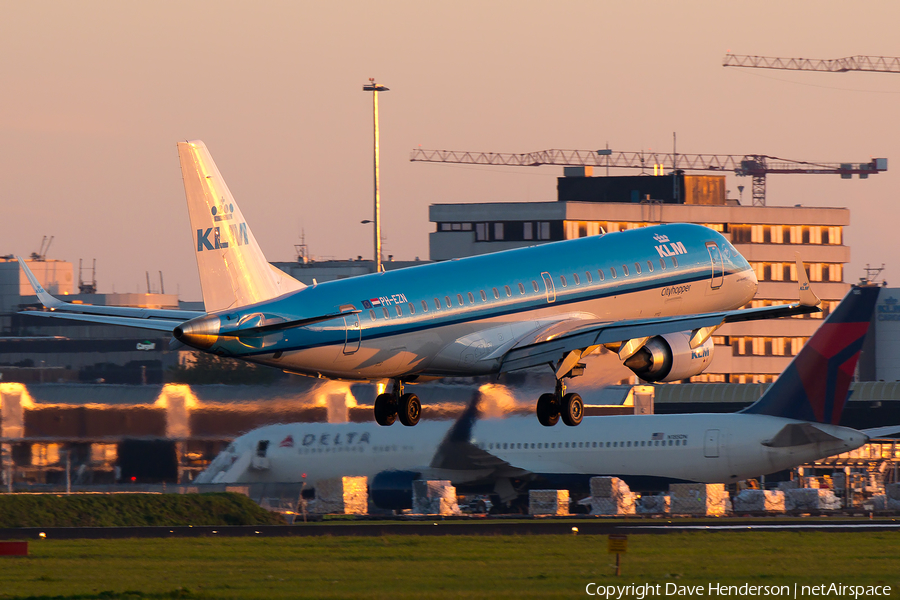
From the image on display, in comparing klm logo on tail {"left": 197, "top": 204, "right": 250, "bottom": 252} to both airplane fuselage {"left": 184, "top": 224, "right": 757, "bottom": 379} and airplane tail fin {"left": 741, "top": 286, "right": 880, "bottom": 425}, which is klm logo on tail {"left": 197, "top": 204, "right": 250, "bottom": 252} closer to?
airplane fuselage {"left": 184, "top": 224, "right": 757, "bottom": 379}

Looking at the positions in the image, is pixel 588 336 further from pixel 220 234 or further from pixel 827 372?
pixel 827 372

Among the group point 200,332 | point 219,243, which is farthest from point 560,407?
point 200,332

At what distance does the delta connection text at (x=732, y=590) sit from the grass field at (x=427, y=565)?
2.33 feet

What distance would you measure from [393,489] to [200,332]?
33840 mm

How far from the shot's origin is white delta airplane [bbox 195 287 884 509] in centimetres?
6862

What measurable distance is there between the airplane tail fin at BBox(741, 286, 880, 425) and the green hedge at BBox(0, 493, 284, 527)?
26.2 m

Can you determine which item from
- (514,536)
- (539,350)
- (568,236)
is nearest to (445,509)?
(514,536)

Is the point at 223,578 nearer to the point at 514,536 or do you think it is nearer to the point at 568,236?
the point at 514,536

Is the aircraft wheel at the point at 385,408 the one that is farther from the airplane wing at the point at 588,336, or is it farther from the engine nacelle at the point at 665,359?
the engine nacelle at the point at 665,359

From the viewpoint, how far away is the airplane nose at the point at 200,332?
37.0 meters

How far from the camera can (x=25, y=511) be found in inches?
2470

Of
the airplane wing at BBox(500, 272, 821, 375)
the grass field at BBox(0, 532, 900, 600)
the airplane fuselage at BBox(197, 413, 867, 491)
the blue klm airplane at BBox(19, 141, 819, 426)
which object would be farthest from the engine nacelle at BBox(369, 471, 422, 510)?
the airplane wing at BBox(500, 272, 821, 375)

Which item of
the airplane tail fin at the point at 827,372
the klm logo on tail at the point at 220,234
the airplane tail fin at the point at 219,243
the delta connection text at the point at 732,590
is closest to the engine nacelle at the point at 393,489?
the airplane tail fin at the point at 827,372

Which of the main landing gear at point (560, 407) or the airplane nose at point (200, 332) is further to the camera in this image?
the main landing gear at point (560, 407)
